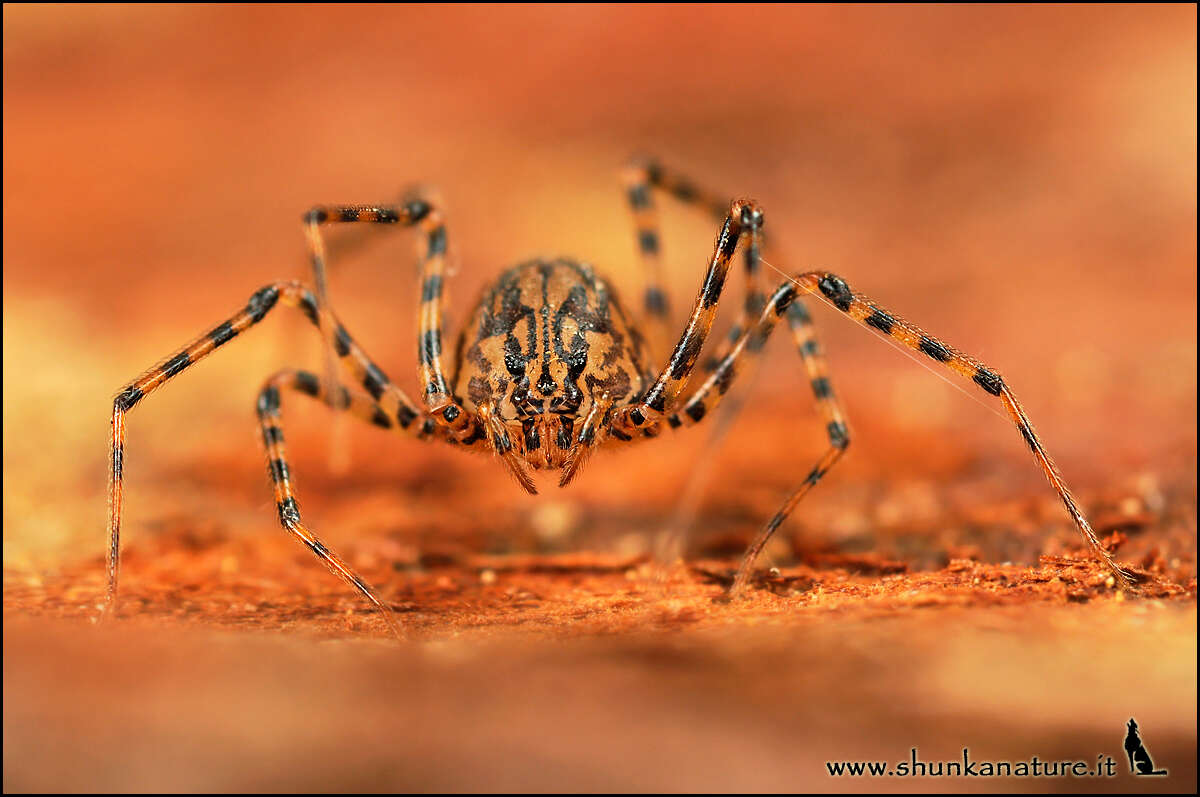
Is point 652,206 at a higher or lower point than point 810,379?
higher

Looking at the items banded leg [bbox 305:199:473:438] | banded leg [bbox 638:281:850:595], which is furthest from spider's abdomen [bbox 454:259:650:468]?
banded leg [bbox 638:281:850:595]

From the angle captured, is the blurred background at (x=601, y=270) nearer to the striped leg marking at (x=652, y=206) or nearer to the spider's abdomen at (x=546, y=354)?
the striped leg marking at (x=652, y=206)

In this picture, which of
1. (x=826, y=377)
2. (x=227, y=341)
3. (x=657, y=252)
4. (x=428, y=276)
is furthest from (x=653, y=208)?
(x=227, y=341)

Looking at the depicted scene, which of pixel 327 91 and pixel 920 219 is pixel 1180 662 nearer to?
→ pixel 920 219

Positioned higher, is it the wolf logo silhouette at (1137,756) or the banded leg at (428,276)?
the banded leg at (428,276)

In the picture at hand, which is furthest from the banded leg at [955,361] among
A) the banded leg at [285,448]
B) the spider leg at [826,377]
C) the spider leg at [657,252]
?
the banded leg at [285,448]

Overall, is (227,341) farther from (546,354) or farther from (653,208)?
(653,208)

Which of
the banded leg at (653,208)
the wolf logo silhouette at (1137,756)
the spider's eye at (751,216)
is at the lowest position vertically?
the wolf logo silhouette at (1137,756)
